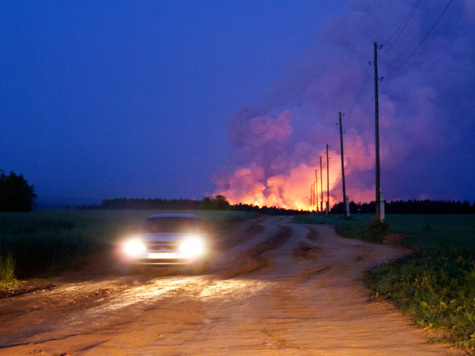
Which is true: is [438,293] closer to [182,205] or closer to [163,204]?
[182,205]

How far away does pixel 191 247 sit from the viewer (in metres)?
14.4

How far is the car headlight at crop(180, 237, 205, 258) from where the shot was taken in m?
14.3

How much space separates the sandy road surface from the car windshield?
1737 millimetres

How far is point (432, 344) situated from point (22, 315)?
6910 mm

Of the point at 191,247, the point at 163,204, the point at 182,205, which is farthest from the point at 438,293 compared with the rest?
the point at 163,204

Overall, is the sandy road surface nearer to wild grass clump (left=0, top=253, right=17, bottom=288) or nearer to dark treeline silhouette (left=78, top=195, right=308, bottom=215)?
wild grass clump (left=0, top=253, right=17, bottom=288)

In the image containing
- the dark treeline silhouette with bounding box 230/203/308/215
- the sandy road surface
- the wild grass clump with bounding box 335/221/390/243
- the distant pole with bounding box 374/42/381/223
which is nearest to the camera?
the sandy road surface

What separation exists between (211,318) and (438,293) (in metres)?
4.33

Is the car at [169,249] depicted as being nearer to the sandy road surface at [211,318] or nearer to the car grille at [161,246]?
the car grille at [161,246]

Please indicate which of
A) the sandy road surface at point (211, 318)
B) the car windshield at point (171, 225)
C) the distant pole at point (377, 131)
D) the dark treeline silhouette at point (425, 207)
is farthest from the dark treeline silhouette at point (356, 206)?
the sandy road surface at point (211, 318)

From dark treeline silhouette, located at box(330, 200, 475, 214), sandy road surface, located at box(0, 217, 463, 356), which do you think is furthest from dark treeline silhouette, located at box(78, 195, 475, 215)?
sandy road surface, located at box(0, 217, 463, 356)

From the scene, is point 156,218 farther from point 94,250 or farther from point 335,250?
point 335,250

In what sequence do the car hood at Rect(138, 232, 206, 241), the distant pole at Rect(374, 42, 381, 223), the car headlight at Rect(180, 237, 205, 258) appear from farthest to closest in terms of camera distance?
the distant pole at Rect(374, 42, 381, 223) < the car hood at Rect(138, 232, 206, 241) < the car headlight at Rect(180, 237, 205, 258)

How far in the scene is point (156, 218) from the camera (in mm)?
16156
